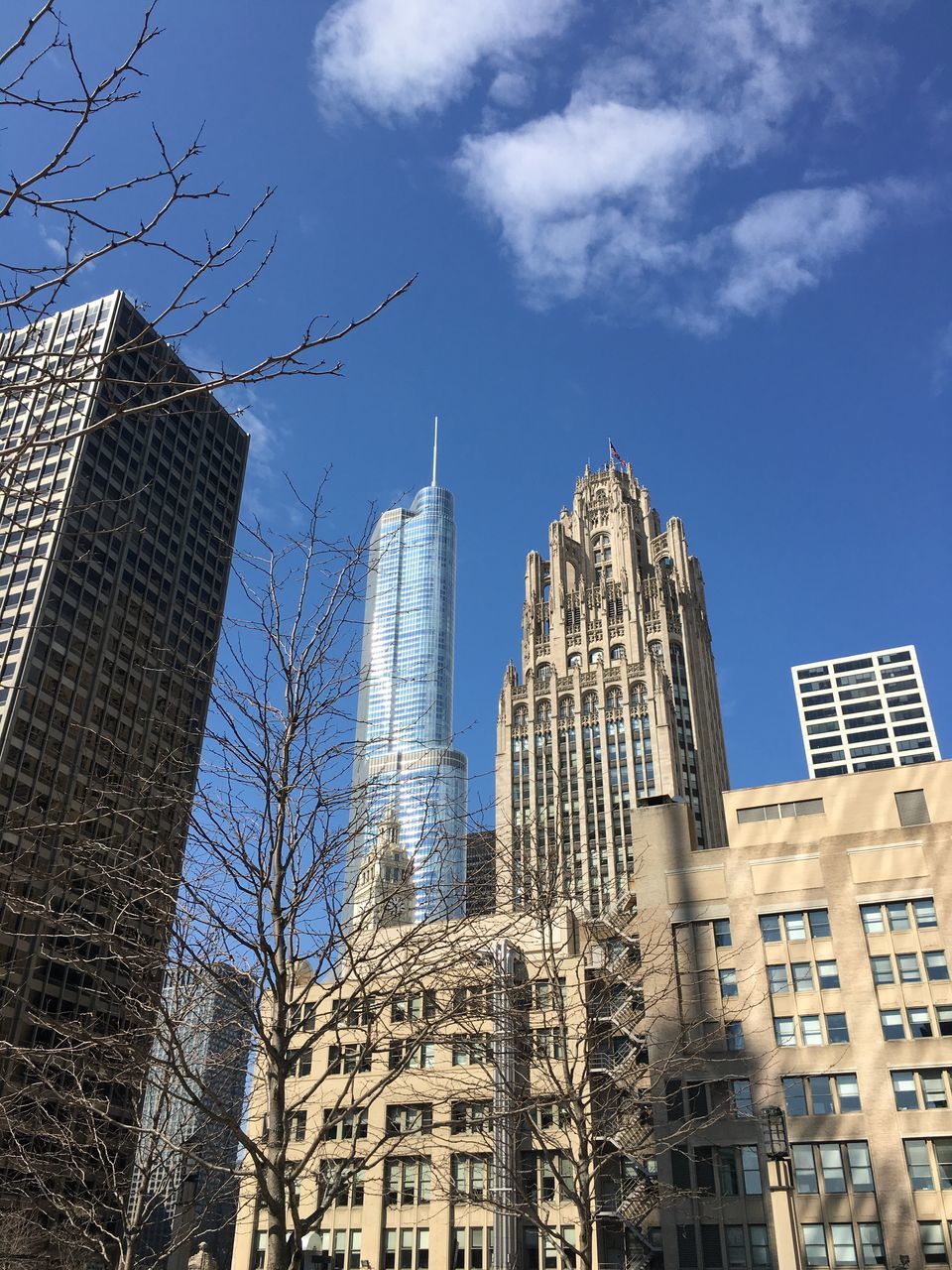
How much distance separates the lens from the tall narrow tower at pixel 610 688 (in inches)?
4294

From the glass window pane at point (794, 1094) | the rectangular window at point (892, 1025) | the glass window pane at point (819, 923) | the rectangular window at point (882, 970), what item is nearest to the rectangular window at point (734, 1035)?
the glass window pane at point (794, 1094)

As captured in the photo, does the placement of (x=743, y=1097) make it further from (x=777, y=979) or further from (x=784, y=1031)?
(x=777, y=979)

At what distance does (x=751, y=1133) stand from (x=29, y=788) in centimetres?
6319

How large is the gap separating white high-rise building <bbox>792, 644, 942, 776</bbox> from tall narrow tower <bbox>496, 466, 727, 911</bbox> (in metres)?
55.7

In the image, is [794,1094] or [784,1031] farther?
[784,1031]

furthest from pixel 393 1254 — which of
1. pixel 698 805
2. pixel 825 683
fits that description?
pixel 825 683

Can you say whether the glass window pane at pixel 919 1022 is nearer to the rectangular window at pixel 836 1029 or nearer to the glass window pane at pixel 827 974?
the rectangular window at pixel 836 1029

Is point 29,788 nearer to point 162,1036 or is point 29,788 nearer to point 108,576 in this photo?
point 108,576

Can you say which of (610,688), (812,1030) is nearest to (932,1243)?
(812,1030)

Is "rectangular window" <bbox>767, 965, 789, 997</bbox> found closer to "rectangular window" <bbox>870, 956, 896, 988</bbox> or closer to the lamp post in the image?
"rectangular window" <bbox>870, 956, 896, 988</bbox>

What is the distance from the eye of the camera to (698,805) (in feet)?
363

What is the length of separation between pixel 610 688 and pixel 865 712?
263ft

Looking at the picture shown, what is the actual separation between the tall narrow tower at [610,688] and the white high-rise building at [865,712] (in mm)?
55705

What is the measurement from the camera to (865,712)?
177375 millimetres
